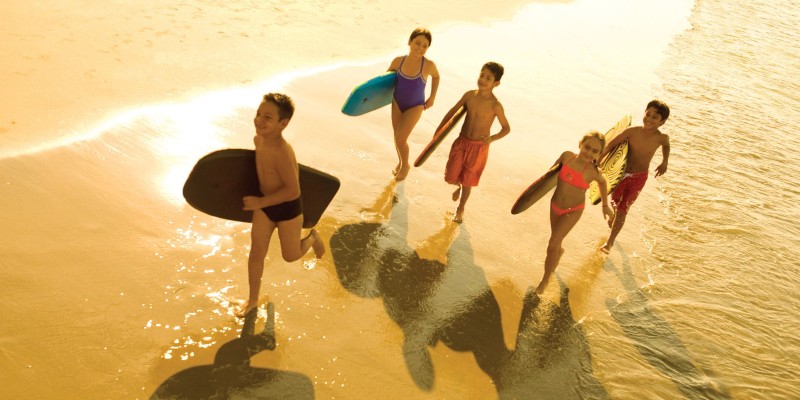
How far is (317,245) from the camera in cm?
488

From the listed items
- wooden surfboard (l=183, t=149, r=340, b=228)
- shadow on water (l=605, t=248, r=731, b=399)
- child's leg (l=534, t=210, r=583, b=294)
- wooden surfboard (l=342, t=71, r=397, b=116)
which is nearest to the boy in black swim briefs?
wooden surfboard (l=183, t=149, r=340, b=228)

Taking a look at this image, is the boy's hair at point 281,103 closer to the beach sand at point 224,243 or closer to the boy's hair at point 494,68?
the beach sand at point 224,243

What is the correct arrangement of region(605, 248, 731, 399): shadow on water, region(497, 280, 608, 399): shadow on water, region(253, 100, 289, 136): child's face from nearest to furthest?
region(253, 100, 289, 136): child's face → region(497, 280, 608, 399): shadow on water → region(605, 248, 731, 399): shadow on water

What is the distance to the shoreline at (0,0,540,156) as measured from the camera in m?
6.36

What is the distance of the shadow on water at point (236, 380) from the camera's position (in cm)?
375

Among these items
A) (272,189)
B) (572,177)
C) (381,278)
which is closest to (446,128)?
(572,177)

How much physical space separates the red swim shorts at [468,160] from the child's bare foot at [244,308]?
8.56 feet

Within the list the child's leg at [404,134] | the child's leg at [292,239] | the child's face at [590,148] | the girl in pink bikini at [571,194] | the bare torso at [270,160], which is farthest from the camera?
the child's leg at [404,134]

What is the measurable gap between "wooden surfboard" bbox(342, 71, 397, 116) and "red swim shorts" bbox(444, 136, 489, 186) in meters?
1.02

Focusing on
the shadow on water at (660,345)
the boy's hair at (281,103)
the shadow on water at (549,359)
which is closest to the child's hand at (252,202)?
the boy's hair at (281,103)

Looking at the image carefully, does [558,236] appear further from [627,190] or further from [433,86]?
[433,86]

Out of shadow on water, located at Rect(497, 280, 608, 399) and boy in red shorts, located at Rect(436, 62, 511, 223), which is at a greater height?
boy in red shorts, located at Rect(436, 62, 511, 223)

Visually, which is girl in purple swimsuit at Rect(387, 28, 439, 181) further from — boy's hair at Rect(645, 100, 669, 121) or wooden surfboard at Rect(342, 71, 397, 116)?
boy's hair at Rect(645, 100, 669, 121)

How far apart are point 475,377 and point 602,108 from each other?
23.5ft
